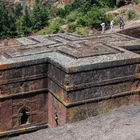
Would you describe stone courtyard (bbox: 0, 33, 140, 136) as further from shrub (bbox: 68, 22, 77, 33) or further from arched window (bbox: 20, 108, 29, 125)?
shrub (bbox: 68, 22, 77, 33)

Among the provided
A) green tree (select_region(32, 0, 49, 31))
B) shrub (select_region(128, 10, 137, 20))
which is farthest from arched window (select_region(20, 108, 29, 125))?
green tree (select_region(32, 0, 49, 31))

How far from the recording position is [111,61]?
35.3 feet

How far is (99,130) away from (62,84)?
2.84 meters

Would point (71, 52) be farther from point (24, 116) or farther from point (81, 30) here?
point (81, 30)

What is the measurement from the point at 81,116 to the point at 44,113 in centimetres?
143

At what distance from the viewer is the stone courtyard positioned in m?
10.6

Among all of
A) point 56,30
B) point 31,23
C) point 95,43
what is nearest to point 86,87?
point 95,43

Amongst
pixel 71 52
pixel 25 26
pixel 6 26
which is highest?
pixel 71 52

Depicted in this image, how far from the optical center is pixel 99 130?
7969 mm

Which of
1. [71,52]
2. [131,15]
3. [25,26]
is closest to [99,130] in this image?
[71,52]

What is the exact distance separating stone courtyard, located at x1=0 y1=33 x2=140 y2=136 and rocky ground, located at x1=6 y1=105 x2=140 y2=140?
2.02m

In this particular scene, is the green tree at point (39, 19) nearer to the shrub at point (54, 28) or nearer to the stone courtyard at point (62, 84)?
the shrub at point (54, 28)

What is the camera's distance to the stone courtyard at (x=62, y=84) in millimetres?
10594

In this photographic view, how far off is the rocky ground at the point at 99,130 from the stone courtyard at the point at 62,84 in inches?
79.7
